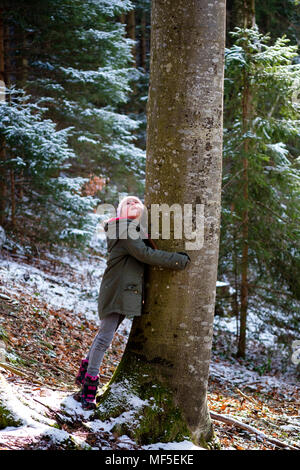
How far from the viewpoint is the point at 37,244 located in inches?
468

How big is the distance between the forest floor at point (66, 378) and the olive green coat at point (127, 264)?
1.01m

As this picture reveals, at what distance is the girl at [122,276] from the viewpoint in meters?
4.05

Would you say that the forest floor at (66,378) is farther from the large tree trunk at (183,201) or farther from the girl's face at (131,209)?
the girl's face at (131,209)

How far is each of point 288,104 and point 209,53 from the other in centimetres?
633

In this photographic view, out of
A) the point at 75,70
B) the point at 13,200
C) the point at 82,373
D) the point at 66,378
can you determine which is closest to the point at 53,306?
the point at 66,378

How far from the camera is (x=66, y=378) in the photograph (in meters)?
5.92

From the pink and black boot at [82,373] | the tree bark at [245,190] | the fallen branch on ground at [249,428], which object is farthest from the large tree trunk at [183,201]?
the tree bark at [245,190]

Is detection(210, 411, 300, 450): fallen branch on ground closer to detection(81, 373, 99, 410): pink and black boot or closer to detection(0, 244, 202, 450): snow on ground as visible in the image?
detection(0, 244, 202, 450): snow on ground

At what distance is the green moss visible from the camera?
3.92 metres

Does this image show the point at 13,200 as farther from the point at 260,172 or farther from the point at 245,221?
the point at 260,172

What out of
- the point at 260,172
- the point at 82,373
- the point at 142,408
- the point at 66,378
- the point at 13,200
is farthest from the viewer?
the point at 13,200

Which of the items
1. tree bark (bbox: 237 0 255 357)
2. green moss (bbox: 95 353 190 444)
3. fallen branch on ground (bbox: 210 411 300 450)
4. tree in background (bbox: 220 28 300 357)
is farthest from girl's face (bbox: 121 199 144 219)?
tree bark (bbox: 237 0 255 357)

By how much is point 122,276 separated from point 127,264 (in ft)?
0.40
